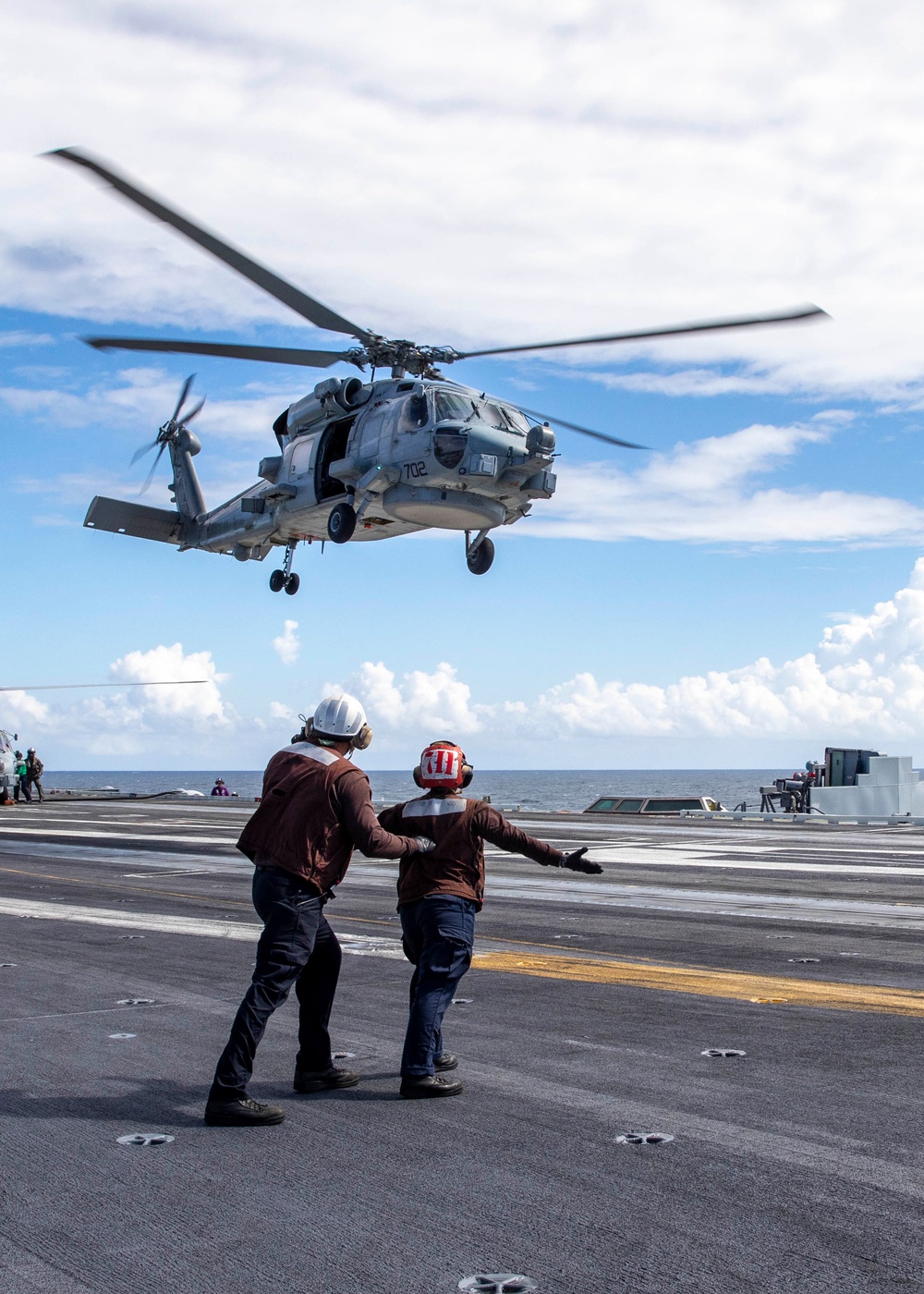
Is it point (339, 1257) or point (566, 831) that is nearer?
point (339, 1257)

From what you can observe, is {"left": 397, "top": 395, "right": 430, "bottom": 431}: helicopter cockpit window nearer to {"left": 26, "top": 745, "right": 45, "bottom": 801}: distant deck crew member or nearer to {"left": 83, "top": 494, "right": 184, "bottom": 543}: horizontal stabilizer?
{"left": 83, "top": 494, "right": 184, "bottom": 543}: horizontal stabilizer

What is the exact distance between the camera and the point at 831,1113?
5.76 metres

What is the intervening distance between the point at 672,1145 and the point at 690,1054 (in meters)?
1.77

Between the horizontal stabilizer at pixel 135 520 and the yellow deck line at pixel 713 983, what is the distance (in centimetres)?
2668

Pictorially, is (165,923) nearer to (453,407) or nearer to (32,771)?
(453,407)

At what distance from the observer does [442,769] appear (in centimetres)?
666

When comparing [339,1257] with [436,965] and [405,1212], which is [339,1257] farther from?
[436,965]

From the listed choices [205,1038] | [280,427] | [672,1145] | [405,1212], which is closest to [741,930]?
[205,1038]

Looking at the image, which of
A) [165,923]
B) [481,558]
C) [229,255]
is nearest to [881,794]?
[481,558]

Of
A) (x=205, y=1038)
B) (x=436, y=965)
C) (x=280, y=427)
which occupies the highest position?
(x=280, y=427)

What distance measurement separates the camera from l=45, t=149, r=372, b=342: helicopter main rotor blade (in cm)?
1794

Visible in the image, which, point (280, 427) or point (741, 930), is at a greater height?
point (280, 427)

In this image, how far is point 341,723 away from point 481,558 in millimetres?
22125

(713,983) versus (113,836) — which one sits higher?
(713,983)
